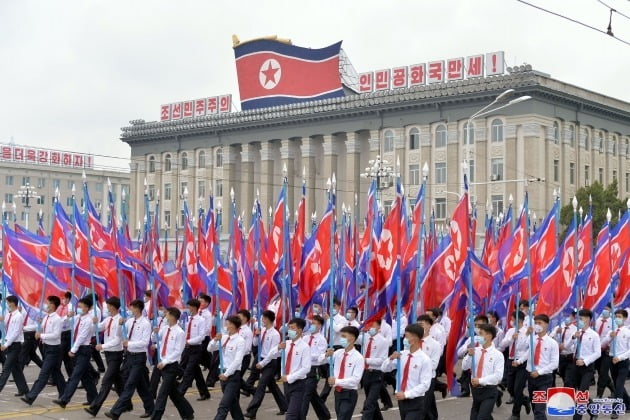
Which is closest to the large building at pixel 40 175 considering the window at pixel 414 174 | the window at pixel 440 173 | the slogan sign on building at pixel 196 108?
the slogan sign on building at pixel 196 108

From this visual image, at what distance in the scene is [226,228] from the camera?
58.2 metres

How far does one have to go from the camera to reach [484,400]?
10.2 meters

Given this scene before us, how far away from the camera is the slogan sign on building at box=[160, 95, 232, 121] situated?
2317 inches

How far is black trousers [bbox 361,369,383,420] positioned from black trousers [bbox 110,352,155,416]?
A: 9.75 feet

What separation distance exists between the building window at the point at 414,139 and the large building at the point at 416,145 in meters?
0.06

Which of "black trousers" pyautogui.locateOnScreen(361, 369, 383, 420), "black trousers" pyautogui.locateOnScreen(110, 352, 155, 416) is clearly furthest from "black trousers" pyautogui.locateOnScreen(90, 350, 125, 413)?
"black trousers" pyautogui.locateOnScreen(361, 369, 383, 420)

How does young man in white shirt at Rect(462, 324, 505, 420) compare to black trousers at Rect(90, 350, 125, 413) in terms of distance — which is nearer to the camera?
young man in white shirt at Rect(462, 324, 505, 420)

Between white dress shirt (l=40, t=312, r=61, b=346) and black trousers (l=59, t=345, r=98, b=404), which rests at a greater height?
white dress shirt (l=40, t=312, r=61, b=346)

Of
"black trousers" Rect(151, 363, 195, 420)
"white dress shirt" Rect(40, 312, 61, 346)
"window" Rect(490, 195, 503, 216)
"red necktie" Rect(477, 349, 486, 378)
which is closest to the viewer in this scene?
"red necktie" Rect(477, 349, 486, 378)

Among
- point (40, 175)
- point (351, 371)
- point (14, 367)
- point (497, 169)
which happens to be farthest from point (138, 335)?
point (40, 175)

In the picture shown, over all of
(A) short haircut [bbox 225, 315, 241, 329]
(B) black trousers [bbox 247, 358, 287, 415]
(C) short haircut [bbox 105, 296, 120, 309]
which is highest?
(C) short haircut [bbox 105, 296, 120, 309]

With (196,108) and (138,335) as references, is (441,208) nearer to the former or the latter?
(196,108)

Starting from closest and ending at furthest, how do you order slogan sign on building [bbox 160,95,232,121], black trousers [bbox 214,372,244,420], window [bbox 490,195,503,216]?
black trousers [bbox 214,372,244,420] < window [bbox 490,195,503,216] < slogan sign on building [bbox 160,95,232,121]

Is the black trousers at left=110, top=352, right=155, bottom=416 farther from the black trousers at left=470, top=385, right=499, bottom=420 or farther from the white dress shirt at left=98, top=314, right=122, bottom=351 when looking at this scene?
the black trousers at left=470, top=385, right=499, bottom=420
